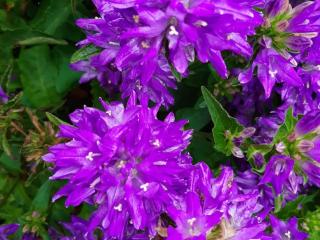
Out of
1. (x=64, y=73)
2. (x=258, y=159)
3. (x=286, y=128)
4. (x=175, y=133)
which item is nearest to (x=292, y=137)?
(x=286, y=128)

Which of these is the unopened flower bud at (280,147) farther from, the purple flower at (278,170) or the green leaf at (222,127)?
the green leaf at (222,127)

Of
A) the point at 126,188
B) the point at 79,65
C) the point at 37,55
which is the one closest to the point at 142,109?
the point at 126,188

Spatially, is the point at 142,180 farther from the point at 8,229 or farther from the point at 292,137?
the point at 8,229

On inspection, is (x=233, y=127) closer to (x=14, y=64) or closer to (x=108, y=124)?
(x=108, y=124)

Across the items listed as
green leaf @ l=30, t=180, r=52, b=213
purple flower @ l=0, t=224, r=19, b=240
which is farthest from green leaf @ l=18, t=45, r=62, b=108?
purple flower @ l=0, t=224, r=19, b=240

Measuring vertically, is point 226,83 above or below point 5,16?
below

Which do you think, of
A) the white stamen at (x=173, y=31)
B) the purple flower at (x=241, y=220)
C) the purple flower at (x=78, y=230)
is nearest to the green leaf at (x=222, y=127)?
the purple flower at (x=241, y=220)
